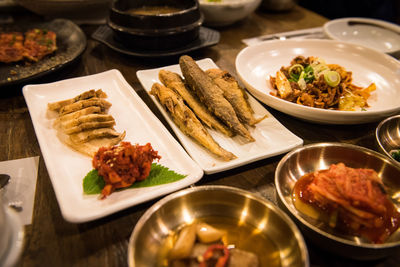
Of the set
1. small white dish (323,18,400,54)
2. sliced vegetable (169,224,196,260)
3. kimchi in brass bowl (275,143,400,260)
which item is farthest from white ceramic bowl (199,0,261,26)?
sliced vegetable (169,224,196,260)

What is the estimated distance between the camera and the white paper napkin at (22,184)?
1.48 m

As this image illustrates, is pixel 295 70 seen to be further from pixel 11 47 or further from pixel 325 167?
pixel 11 47

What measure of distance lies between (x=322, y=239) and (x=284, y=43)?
2.10m

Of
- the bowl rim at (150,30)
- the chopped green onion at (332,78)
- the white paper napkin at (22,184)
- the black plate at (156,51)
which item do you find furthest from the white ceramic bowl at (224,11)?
the white paper napkin at (22,184)

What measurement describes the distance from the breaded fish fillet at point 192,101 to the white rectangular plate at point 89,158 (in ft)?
0.93

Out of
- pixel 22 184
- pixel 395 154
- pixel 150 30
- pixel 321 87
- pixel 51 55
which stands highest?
pixel 150 30

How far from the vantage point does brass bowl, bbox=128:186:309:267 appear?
1.15m

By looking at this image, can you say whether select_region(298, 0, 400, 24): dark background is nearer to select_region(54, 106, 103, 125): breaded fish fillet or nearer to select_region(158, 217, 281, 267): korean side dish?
select_region(54, 106, 103, 125): breaded fish fillet

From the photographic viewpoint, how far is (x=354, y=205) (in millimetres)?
A: 1259

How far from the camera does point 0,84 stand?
224 cm

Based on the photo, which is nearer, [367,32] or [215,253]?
[215,253]

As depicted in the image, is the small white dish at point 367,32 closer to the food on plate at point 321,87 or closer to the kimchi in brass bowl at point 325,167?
the food on plate at point 321,87

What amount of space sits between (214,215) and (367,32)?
Answer: 3.22m

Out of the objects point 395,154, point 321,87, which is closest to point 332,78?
point 321,87
